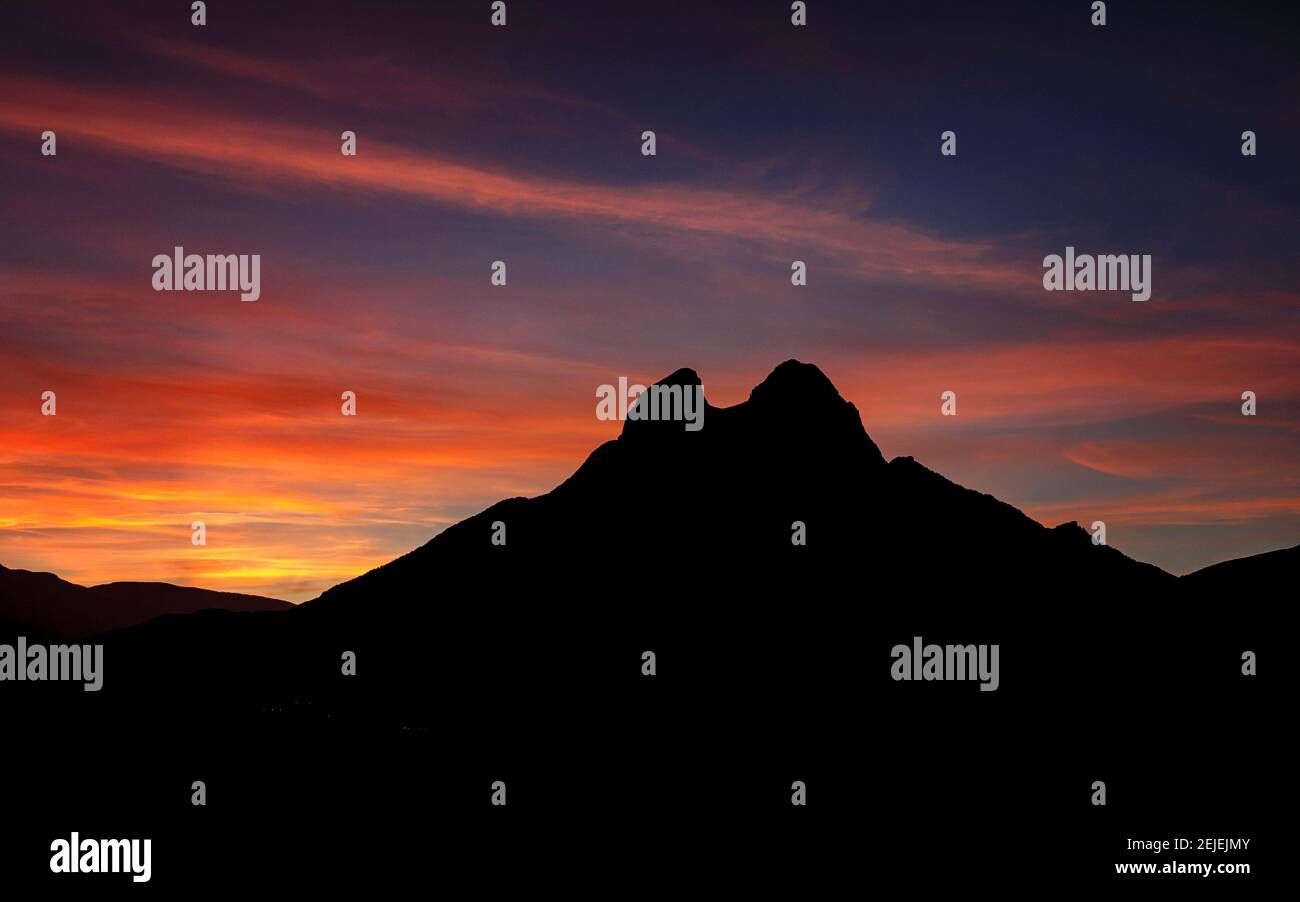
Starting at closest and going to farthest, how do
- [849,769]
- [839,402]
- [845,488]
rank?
[849,769] < [845,488] < [839,402]

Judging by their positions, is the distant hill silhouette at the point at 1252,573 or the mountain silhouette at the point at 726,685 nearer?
the mountain silhouette at the point at 726,685

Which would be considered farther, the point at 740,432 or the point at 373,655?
the point at 740,432

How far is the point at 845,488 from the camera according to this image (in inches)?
7205

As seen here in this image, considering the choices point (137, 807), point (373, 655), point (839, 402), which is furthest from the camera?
point (839, 402)

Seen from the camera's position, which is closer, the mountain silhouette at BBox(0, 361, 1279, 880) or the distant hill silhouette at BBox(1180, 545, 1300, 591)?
Answer: the mountain silhouette at BBox(0, 361, 1279, 880)

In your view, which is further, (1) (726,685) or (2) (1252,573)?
(2) (1252,573)
